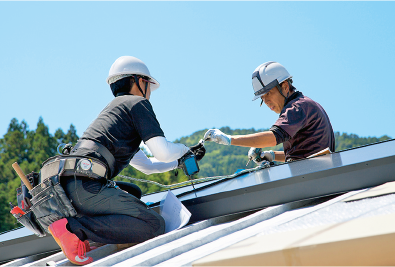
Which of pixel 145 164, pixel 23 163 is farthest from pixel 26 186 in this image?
pixel 23 163

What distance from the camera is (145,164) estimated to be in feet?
16.4

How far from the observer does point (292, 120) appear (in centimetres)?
445

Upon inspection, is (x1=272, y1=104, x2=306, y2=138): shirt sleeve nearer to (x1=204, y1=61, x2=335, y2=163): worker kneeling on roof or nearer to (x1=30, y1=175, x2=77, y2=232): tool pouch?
(x1=204, y1=61, x2=335, y2=163): worker kneeling on roof

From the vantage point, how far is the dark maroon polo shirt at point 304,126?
14.6 feet

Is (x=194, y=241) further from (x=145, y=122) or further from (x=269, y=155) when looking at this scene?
(x=269, y=155)

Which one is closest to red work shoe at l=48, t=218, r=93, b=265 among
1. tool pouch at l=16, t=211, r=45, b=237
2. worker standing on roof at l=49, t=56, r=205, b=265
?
worker standing on roof at l=49, t=56, r=205, b=265

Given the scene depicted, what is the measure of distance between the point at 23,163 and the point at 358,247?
4845cm

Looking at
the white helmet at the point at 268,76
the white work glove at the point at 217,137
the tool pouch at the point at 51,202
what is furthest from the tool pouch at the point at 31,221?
the white helmet at the point at 268,76

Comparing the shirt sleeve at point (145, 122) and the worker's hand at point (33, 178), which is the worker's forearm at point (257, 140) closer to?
the shirt sleeve at point (145, 122)

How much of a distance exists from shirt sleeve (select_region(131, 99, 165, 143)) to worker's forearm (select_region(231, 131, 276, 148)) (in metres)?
1.40

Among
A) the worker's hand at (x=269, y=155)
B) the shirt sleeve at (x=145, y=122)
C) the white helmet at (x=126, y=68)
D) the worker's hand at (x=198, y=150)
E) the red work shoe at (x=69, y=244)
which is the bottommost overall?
the worker's hand at (x=269, y=155)

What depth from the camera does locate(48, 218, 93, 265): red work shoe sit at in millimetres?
2900

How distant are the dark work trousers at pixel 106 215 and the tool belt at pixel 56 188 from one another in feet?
0.20

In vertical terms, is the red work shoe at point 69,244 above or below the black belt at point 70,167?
below
